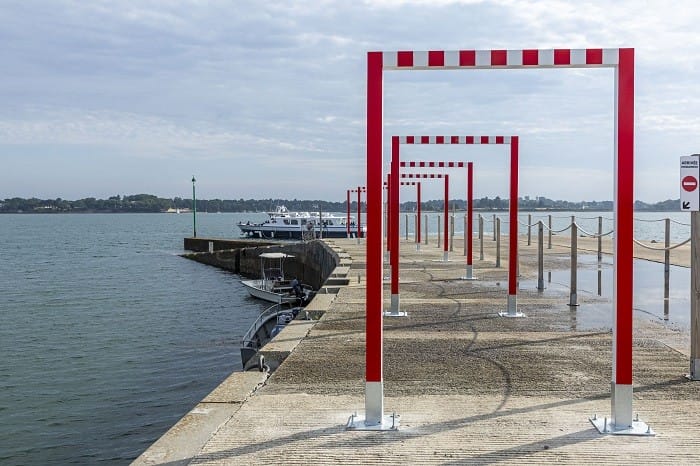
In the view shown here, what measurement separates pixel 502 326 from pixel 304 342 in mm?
3130

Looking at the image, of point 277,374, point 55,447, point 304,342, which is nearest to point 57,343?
point 55,447

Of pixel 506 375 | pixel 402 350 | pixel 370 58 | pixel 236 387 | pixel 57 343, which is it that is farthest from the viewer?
pixel 57 343

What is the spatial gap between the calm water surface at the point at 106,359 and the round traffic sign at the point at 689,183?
8.97 metres

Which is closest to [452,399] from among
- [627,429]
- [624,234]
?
[627,429]

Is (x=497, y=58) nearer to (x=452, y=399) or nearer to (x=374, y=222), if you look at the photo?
(x=374, y=222)

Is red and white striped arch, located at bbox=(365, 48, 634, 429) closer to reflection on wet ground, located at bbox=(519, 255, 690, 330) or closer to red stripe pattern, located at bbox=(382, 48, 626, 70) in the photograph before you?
red stripe pattern, located at bbox=(382, 48, 626, 70)

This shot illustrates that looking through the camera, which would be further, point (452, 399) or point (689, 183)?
point (689, 183)

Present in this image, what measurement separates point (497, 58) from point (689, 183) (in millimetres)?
2357

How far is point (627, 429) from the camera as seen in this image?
5883 millimetres

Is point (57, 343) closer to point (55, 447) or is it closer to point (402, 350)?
point (55, 447)

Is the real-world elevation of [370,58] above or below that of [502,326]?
above

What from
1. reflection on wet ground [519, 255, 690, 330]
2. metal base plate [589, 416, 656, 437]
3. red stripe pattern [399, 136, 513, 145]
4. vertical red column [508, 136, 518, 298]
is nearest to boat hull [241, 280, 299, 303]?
reflection on wet ground [519, 255, 690, 330]

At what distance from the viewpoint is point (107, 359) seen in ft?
65.0

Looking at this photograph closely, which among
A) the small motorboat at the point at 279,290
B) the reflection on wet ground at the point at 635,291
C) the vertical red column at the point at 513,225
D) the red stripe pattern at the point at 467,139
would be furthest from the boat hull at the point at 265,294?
the vertical red column at the point at 513,225
